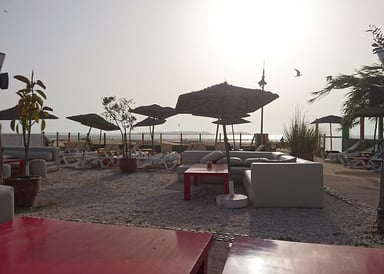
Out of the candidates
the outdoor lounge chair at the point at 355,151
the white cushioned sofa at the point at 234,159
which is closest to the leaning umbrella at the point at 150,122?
the white cushioned sofa at the point at 234,159

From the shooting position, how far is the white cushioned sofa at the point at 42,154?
8299mm

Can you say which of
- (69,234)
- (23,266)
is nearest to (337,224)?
(69,234)

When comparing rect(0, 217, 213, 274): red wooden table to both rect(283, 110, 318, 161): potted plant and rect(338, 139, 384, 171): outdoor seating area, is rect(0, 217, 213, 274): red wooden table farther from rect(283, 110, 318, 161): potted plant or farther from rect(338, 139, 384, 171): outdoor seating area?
rect(338, 139, 384, 171): outdoor seating area

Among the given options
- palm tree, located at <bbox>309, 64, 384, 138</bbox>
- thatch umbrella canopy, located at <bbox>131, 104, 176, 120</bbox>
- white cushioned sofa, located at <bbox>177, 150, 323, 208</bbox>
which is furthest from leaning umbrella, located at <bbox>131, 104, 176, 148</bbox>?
palm tree, located at <bbox>309, 64, 384, 138</bbox>

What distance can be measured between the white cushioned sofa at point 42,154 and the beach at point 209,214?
5.61 feet

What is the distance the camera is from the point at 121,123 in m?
10.8

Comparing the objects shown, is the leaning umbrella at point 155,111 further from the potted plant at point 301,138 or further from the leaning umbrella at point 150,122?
the potted plant at point 301,138

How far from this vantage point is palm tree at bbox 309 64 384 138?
12719mm

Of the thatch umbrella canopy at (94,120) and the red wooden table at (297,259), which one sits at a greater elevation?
the thatch umbrella canopy at (94,120)

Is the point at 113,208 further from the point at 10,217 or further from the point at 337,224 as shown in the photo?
the point at 337,224

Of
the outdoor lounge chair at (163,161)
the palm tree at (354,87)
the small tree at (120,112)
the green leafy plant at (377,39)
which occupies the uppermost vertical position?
the palm tree at (354,87)

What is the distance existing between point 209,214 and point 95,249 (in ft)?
9.57

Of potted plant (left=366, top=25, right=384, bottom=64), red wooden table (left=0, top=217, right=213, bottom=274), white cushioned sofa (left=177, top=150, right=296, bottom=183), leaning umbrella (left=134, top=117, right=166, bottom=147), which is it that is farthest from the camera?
leaning umbrella (left=134, top=117, right=166, bottom=147)

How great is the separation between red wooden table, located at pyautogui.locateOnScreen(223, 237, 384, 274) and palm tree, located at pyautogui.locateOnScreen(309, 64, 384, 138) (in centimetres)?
1192
